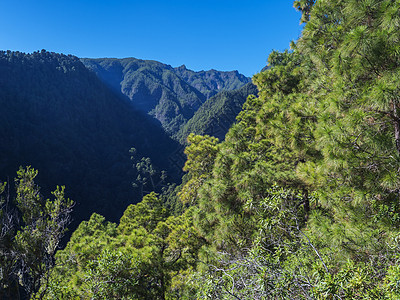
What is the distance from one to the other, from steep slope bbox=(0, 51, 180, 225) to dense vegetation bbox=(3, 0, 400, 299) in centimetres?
8706

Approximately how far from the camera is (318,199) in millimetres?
4426

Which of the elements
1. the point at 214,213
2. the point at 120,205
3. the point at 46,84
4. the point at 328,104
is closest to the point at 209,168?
the point at 214,213

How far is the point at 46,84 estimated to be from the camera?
4742 inches

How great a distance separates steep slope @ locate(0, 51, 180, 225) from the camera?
289ft

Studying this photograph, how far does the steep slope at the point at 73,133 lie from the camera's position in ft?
289

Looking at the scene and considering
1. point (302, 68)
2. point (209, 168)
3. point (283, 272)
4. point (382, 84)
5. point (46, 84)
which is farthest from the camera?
point (46, 84)

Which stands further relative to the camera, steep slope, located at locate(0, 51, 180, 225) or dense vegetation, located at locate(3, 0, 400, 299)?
steep slope, located at locate(0, 51, 180, 225)

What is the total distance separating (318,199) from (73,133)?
429ft

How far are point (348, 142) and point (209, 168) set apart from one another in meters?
7.58

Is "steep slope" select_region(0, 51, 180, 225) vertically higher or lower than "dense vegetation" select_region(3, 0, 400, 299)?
higher

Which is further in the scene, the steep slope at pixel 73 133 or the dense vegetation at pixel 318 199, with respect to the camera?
the steep slope at pixel 73 133

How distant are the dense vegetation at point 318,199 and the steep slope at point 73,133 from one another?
87.1 m

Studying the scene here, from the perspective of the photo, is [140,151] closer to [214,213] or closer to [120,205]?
[120,205]

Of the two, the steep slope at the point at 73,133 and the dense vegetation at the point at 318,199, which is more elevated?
the steep slope at the point at 73,133
